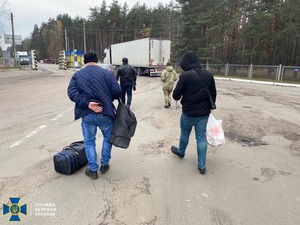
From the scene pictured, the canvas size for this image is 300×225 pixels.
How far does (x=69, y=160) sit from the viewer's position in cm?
377

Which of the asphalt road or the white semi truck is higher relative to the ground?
the white semi truck

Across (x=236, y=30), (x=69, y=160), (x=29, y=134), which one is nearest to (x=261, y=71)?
(x=236, y=30)

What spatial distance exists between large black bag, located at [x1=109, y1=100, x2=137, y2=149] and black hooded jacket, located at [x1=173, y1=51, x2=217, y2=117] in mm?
955

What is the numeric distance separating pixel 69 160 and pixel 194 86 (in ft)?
7.46

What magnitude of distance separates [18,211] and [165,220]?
177 cm

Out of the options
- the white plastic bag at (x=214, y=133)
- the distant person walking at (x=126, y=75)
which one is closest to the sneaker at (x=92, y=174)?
the white plastic bag at (x=214, y=133)

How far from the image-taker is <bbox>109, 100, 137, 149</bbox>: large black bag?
3.61 meters

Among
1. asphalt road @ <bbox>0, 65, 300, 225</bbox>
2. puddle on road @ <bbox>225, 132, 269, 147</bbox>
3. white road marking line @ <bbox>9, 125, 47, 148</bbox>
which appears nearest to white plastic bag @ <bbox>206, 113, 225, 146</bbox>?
asphalt road @ <bbox>0, 65, 300, 225</bbox>

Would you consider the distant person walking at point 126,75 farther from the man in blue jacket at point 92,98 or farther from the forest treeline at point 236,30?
the forest treeline at point 236,30

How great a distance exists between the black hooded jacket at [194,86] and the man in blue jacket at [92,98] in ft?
3.55

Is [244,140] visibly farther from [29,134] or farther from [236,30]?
[236,30]

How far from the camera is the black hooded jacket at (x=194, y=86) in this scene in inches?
150

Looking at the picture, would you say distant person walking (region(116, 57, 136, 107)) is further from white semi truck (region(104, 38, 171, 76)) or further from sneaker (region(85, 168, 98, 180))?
white semi truck (region(104, 38, 171, 76))

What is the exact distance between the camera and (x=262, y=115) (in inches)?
324
